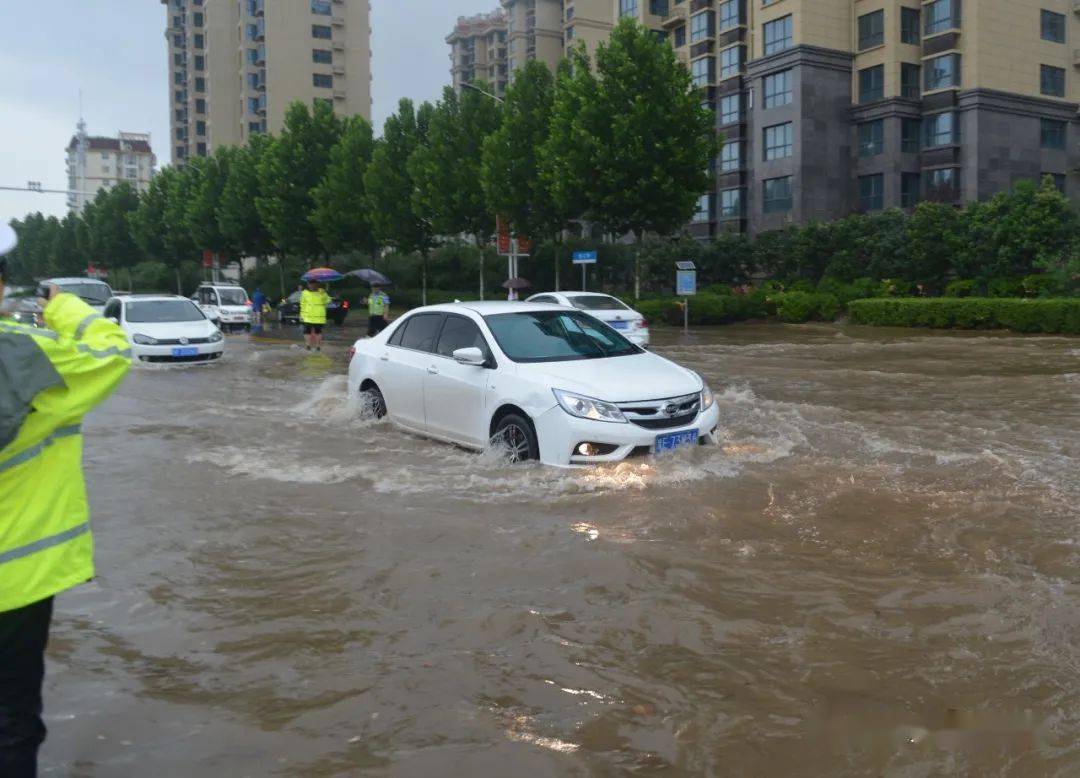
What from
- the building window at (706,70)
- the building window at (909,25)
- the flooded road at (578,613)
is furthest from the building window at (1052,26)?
the flooded road at (578,613)

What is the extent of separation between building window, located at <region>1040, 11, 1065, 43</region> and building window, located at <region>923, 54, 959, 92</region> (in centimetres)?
529

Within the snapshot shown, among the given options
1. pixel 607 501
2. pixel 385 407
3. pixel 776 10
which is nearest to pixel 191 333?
pixel 385 407

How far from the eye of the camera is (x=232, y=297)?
115 ft

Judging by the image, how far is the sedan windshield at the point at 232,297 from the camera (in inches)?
1367

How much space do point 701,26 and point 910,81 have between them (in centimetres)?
1684

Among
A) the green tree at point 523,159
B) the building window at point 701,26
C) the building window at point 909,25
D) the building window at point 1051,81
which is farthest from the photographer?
the building window at point 701,26

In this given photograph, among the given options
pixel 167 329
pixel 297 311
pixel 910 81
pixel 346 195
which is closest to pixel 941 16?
pixel 910 81

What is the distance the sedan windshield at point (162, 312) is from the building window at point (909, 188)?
37.8 m

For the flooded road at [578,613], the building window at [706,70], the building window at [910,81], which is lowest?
the flooded road at [578,613]

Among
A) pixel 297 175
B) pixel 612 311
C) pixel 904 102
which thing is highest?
pixel 904 102

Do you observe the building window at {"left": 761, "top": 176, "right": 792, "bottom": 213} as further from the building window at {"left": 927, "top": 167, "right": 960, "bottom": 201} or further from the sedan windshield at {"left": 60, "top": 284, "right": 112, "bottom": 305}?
the sedan windshield at {"left": 60, "top": 284, "right": 112, "bottom": 305}

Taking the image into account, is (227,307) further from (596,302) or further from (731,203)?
(731,203)

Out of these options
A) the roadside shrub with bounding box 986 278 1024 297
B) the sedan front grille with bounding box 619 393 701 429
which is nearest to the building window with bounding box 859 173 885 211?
the roadside shrub with bounding box 986 278 1024 297

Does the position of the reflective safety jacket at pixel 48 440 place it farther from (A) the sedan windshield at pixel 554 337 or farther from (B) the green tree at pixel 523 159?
(B) the green tree at pixel 523 159
